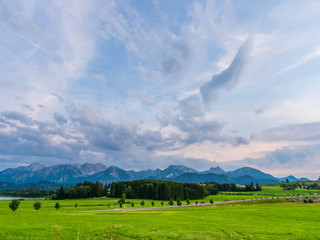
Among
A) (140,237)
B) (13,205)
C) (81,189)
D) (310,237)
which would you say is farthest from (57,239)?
(81,189)

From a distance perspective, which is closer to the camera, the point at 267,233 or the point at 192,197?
the point at 267,233

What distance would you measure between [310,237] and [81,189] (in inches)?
7827

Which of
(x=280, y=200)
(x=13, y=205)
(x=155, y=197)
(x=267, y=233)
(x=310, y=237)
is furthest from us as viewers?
(x=155, y=197)

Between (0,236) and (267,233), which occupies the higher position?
(0,236)

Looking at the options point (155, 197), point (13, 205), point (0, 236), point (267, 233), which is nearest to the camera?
point (0, 236)

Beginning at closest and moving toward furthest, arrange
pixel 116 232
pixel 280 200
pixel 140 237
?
pixel 140 237 < pixel 116 232 < pixel 280 200

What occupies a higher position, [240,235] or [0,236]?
[0,236]

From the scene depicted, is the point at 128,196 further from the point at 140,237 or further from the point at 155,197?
the point at 140,237

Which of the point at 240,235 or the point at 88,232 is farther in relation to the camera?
the point at 240,235

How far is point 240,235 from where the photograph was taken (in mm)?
28531

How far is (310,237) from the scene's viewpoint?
28.0 metres

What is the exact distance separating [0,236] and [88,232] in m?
8.56

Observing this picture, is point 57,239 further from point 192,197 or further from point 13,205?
point 192,197

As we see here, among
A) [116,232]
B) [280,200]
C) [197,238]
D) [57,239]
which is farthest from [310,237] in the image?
[280,200]
